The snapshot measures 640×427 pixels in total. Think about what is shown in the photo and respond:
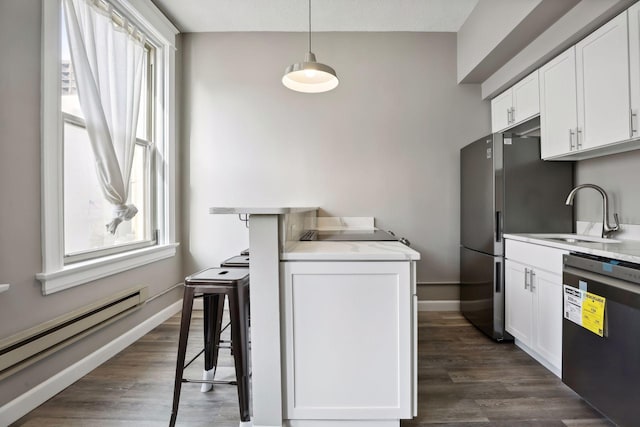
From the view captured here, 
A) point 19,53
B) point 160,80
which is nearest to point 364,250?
point 19,53

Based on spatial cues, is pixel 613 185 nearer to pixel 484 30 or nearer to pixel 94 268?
pixel 484 30

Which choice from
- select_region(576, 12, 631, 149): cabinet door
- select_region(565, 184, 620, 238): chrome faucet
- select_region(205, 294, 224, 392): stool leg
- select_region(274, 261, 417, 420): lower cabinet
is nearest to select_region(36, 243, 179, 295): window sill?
select_region(205, 294, 224, 392): stool leg

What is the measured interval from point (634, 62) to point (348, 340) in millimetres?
2082

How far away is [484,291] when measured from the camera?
261 centimetres

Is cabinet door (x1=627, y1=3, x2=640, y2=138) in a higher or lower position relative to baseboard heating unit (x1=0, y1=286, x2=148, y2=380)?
higher

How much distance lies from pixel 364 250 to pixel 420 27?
275cm

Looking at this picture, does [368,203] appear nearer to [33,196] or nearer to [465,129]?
[465,129]

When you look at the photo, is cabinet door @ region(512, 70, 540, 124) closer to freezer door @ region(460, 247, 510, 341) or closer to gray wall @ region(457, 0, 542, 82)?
gray wall @ region(457, 0, 542, 82)

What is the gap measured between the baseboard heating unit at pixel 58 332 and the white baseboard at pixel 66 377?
177 mm

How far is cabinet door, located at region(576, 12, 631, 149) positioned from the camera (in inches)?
67.1

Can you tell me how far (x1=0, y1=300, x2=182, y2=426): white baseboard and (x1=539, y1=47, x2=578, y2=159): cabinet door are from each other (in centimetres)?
349

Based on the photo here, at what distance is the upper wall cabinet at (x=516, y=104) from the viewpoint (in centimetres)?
244

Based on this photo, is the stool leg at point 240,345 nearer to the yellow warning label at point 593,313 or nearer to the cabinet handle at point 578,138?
the yellow warning label at point 593,313

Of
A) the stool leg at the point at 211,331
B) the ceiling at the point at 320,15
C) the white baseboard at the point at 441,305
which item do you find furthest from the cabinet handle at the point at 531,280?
the ceiling at the point at 320,15
